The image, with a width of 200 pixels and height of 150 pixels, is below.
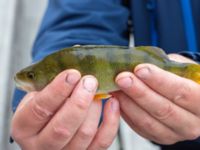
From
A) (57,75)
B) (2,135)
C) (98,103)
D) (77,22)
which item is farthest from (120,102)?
(2,135)

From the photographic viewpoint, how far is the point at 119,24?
51.5 inches

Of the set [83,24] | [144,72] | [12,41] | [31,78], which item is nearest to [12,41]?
[12,41]

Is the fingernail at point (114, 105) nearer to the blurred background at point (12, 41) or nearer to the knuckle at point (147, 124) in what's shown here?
the knuckle at point (147, 124)

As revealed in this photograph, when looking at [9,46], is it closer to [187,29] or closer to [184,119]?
[187,29]

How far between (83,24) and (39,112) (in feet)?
1.50

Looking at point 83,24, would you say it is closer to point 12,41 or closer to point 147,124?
point 12,41

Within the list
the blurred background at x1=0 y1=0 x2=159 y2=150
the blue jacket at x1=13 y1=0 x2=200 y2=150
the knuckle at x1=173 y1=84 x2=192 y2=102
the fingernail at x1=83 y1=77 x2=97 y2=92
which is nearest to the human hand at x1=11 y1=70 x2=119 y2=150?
the fingernail at x1=83 y1=77 x2=97 y2=92

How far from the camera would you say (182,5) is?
123cm

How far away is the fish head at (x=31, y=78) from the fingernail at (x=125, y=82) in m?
0.14

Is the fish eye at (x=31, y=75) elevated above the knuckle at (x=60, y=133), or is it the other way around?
the fish eye at (x=31, y=75)

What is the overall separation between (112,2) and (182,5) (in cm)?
21

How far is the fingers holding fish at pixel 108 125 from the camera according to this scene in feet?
2.87

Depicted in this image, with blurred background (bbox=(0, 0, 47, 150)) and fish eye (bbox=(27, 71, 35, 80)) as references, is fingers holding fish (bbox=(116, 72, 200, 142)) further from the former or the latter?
blurred background (bbox=(0, 0, 47, 150))

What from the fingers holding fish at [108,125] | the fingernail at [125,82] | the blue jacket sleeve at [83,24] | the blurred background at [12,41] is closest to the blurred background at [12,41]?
the blurred background at [12,41]
